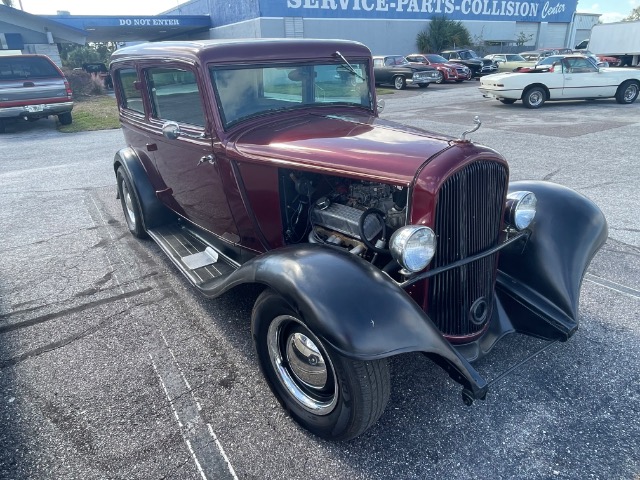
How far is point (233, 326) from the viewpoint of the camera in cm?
324

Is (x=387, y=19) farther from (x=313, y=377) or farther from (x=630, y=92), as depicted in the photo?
(x=313, y=377)

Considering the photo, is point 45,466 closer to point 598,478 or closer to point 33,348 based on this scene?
point 33,348

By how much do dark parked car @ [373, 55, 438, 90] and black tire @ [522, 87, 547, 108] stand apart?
23.7 ft

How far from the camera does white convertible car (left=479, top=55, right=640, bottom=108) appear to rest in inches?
511

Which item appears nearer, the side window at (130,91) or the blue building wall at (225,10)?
the side window at (130,91)

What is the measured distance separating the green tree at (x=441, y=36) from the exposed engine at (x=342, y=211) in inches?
1268

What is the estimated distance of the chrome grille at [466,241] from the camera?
230cm

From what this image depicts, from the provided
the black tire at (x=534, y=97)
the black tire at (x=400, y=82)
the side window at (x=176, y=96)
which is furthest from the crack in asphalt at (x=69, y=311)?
the black tire at (x=400, y=82)

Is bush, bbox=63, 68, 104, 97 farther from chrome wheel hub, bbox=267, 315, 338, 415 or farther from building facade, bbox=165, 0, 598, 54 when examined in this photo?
chrome wheel hub, bbox=267, 315, 338, 415

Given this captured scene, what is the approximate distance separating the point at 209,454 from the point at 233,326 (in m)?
1.11

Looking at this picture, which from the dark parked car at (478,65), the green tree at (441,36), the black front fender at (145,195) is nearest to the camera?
the black front fender at (145,195)

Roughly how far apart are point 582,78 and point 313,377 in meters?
14.2

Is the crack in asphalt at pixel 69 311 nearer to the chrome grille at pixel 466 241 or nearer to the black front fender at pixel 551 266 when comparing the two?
the chrome grille at pixel 466 241

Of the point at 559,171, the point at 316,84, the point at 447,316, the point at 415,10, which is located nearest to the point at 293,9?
the point at 415,10
